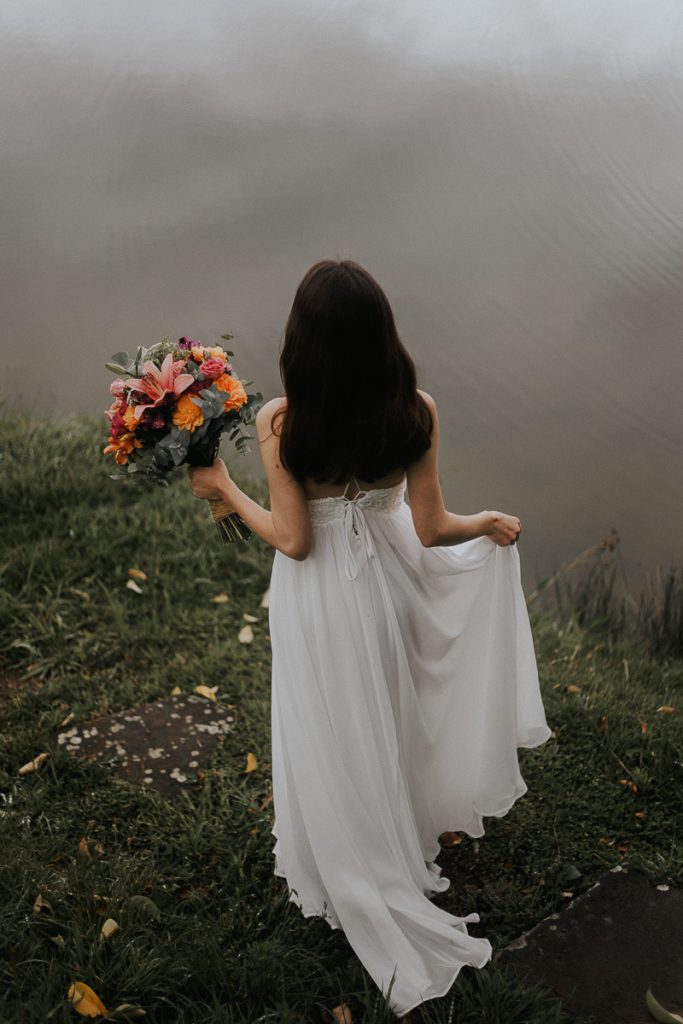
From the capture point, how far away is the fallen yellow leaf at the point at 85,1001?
2.51 m

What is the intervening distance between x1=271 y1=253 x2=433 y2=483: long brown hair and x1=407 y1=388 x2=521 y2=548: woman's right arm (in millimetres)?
57

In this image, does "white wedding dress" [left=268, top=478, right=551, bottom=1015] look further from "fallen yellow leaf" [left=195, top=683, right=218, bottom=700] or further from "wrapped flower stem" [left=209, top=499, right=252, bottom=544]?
"fallen yellow leaf" [left=195, top=683, right=218, bottom=700]

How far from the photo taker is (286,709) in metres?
2.82

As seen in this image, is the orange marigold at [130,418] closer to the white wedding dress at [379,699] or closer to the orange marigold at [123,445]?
the orange marigold at [123,445]

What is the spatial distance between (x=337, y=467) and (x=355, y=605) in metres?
0.45

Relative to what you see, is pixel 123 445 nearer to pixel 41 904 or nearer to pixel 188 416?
pixel 188 416

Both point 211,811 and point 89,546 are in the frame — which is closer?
point 211,811

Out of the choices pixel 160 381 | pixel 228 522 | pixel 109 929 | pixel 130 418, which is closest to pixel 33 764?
pixel 109 929

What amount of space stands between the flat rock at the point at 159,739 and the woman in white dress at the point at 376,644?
0.87 metres

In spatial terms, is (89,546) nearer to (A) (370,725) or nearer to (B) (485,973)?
(A) (370,725)

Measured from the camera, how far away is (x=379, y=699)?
9.13 feet

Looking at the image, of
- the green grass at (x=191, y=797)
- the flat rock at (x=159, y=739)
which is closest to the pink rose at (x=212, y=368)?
the green grass at (x=191, y=797)

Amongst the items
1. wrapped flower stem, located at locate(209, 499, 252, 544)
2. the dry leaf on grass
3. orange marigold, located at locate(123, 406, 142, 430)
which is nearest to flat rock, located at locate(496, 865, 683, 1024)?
wrapped flower stem, located at locate(209, 499, 252, 544)

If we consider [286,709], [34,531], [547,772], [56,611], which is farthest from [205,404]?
[34,531]
